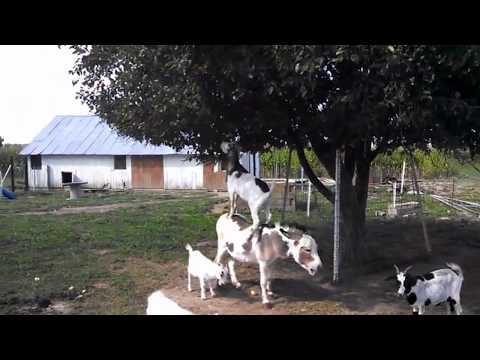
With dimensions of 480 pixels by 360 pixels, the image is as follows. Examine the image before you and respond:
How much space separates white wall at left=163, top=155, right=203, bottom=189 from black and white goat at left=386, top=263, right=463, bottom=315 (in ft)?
85.9

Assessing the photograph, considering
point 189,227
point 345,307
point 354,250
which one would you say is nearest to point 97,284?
point 345,307

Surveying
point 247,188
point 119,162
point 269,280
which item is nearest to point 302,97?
point 247,188

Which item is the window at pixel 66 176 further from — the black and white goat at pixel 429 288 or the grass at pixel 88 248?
the black and white goat at pixel 429 288

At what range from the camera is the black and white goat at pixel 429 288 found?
588 cm

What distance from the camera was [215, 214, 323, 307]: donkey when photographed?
6.50 metres

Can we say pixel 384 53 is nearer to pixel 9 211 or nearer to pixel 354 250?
pixel 354 250

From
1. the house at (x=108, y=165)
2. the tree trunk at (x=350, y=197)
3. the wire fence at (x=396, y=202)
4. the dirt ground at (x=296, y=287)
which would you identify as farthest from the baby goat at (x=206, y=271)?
the house at (x=108, y=165)

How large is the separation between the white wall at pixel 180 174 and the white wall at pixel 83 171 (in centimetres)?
284

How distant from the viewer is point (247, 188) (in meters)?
7.03

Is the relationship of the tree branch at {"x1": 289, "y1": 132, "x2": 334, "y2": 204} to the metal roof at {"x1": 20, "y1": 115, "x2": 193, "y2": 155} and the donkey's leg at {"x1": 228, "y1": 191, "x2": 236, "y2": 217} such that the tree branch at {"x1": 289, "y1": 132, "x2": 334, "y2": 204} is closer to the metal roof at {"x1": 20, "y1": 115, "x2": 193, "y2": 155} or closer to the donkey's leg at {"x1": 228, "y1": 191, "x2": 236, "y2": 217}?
the donkey's leg at {"x1": 228, "y1": 191, "x2": 236, "y2": 217}

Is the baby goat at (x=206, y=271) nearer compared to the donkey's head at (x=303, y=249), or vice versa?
the donkey's head at (x=303, y=249)

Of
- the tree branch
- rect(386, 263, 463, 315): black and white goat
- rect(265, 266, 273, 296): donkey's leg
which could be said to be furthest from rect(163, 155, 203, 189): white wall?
rect(386, 263, 463, 315): black and white goat

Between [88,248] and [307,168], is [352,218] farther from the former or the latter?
[88,248]

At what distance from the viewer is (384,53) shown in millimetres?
5363
